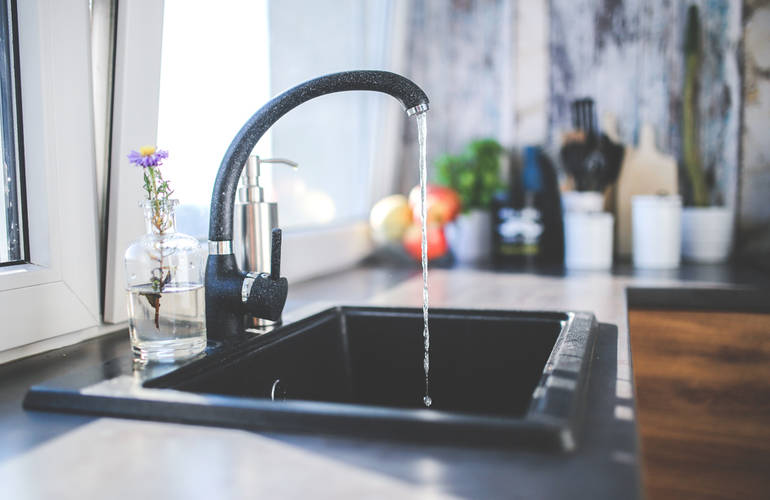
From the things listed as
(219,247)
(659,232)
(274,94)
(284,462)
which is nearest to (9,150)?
(219,247)

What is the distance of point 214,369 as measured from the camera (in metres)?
0.80

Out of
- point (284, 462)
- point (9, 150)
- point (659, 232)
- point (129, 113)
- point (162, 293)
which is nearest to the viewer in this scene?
point (284, 462)

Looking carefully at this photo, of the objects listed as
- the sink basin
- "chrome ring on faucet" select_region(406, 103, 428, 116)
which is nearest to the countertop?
the sink basin

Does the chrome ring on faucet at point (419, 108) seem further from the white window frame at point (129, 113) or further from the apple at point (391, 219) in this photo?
the apple at point (391, 219)

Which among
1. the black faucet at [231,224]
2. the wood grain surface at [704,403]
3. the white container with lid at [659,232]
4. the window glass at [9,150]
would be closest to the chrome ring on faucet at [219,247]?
the black faucet at [231,224]

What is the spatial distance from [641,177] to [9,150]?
64.5 inches

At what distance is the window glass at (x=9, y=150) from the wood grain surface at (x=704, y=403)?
0.99 meters

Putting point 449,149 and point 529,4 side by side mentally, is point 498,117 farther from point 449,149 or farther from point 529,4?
point 529,4

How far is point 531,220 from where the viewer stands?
1976 mm

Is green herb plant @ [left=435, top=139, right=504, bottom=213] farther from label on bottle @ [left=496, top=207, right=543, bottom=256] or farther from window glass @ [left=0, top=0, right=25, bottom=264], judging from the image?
window glass @ [left=0, top=0, right=25, bottom=264]

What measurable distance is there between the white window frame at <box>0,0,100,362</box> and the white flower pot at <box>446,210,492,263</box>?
122 cm

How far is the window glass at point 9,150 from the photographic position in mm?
869

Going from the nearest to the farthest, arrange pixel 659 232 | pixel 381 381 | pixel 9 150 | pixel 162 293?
pixel 162 293 < pixel 9 150 < pixel 381 381 < pixel 659 232

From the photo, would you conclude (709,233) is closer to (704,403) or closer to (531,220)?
(531,220)
